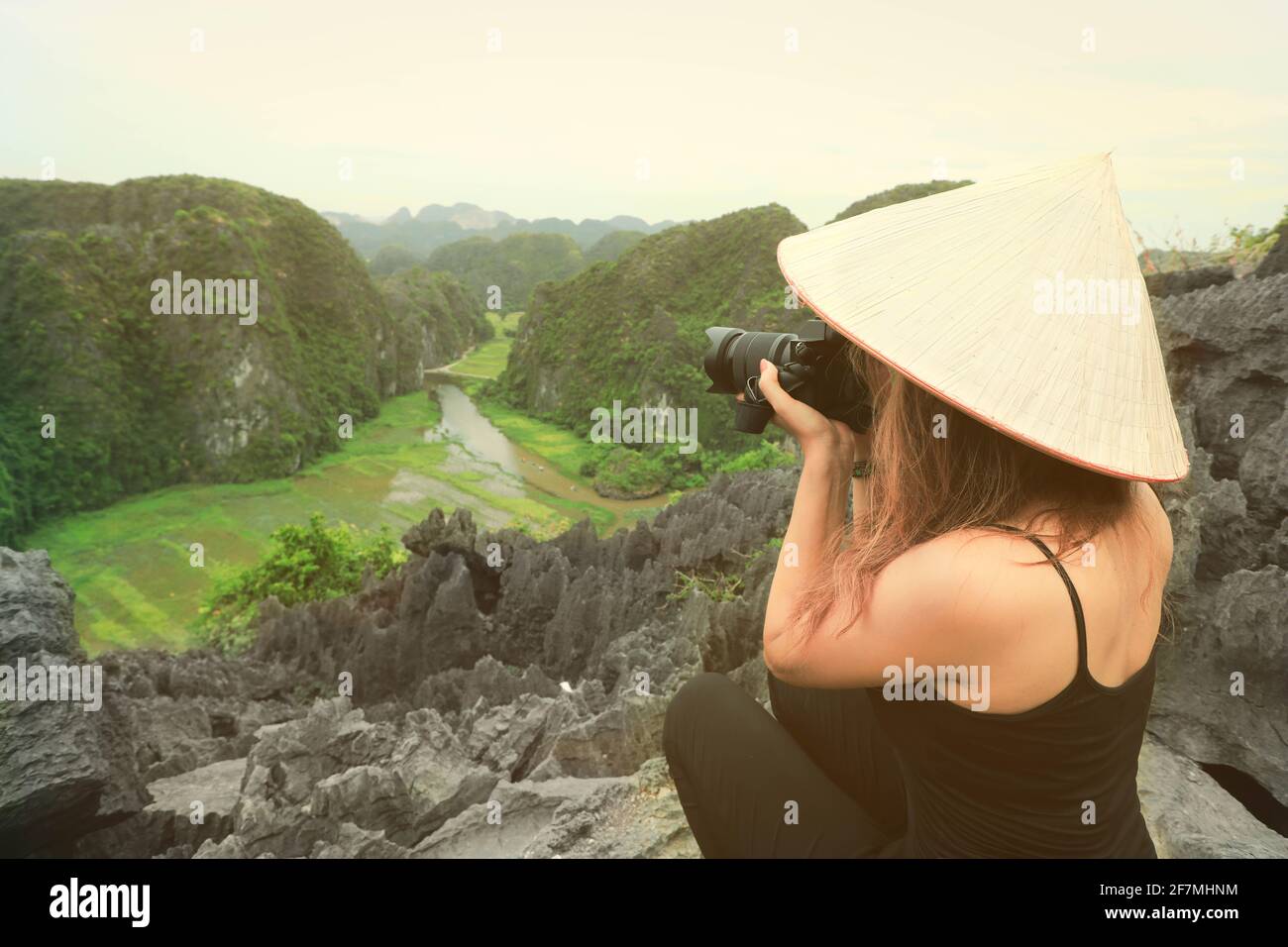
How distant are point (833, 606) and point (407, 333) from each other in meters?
26.5

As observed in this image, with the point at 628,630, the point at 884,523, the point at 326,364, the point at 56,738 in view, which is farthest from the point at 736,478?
the point at 326,364

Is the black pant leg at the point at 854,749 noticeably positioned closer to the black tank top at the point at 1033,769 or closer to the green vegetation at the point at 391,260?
the black tank top at the point at 1033,769

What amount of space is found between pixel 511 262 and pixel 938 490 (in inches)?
1101

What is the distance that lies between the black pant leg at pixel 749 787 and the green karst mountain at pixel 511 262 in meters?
26.0

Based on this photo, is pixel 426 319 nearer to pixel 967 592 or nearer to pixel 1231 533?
pixel 1231 533

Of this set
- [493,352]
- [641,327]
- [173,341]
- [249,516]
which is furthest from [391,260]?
[249,516]

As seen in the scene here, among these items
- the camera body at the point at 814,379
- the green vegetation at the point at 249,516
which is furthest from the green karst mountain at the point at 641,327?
the camera body at the point at 814,379

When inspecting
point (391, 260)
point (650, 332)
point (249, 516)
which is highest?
point (391, 260)

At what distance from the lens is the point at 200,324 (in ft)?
72.1

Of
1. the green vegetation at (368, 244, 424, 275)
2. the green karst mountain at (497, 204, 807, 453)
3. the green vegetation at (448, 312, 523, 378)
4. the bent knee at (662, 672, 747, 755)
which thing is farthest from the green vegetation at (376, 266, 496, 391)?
the bent knee at (662, 672, 747, 755)

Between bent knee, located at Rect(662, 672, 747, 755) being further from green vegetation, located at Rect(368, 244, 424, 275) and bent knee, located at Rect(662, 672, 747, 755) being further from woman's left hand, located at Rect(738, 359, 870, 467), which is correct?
green vegetation, located at Rect(368, 244, 424, 275)

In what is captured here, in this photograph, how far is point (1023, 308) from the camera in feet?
3.02

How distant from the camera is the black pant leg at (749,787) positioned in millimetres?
1229

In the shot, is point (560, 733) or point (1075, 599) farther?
point (560, 733)
